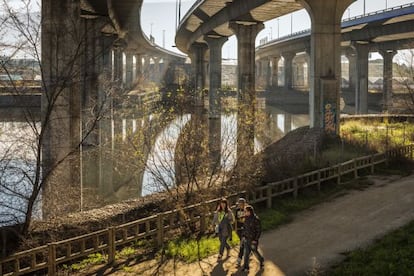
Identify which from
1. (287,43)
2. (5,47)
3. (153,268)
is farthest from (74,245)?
(287,43)

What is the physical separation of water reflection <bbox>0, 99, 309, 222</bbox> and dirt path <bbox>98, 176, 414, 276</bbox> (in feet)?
11.4

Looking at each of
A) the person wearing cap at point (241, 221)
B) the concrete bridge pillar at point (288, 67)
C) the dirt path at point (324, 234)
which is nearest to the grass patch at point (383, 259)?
the dirt path at point (324, 234)

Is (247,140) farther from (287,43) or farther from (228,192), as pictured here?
(287,43)

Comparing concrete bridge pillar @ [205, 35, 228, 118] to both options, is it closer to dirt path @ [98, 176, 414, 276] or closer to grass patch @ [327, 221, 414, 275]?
dirt path @ [98, 176, 414, 276]

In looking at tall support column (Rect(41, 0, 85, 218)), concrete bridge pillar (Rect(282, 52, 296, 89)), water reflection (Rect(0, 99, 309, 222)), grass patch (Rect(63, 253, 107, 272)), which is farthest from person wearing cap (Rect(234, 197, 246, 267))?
concrete bridge pillar (Rect(282, 52, 296, 89))

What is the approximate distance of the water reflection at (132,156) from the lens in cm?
1272

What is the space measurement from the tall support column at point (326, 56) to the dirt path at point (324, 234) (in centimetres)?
1218

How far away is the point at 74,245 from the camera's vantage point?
1146cm

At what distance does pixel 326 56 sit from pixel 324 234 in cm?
1916

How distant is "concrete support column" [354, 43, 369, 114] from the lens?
221 ft

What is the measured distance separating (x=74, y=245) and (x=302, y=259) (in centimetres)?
519

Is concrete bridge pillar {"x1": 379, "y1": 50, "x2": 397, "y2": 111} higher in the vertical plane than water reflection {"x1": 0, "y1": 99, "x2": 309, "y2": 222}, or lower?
higher

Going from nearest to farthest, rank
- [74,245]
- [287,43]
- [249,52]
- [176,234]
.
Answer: [74,245], [176,234], [249,52], [287,43]

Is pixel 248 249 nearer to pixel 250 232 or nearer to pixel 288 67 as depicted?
pixel 250 232
